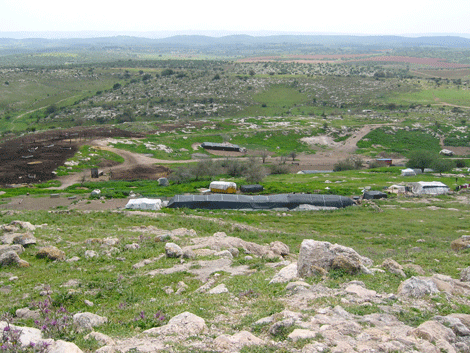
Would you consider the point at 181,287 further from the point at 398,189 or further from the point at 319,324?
the point at 398,189

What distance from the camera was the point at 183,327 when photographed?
9.80 metres

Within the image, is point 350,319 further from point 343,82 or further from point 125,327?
point 343,82

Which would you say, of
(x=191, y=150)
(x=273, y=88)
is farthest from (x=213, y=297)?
(x=273, y=88)

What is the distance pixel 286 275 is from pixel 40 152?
63.2m

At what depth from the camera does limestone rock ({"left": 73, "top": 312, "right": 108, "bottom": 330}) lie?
33.9ft

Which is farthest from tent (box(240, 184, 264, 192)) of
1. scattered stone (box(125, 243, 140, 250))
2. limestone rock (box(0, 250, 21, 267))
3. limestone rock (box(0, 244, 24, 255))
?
limestone rock (box(0, 250, 21, 267))

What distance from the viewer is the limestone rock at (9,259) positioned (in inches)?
643

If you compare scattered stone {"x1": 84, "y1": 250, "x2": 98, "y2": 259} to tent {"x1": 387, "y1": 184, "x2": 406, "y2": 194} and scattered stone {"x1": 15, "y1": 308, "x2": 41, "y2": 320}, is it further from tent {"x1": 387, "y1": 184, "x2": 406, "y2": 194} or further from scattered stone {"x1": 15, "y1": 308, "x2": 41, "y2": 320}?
tent {"x1": 387, "y1": 184, "x2": 406, "y2": 194}

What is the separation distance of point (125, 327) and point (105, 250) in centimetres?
914

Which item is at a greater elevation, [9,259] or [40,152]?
[9,259]

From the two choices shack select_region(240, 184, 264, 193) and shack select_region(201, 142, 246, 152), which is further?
shack select_region(201, 142, 246, 152)

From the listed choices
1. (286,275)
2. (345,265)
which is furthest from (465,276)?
(286,275)

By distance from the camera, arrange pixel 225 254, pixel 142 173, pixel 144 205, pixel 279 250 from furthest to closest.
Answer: pixel 142 173 → pixel 144 205 → pixel 279 250 → pixel 225 254

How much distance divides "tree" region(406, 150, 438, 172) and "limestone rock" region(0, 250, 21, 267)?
61255mm
